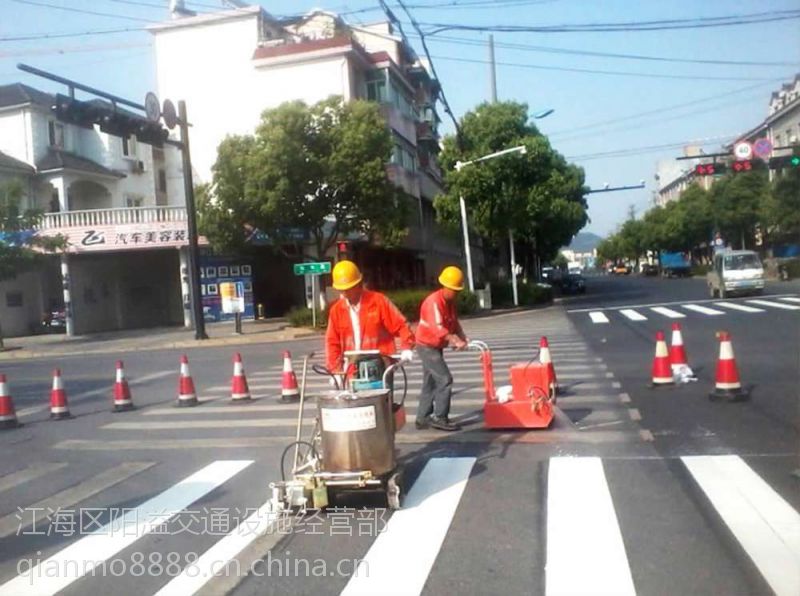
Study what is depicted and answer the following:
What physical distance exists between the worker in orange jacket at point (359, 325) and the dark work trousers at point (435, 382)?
1.73 m

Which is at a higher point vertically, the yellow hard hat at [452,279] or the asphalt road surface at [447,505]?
the yellow hard hat at [452,279]

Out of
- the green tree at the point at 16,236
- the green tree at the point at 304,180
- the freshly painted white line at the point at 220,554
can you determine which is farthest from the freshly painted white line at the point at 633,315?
the freshly painted white line at the point at 220,554

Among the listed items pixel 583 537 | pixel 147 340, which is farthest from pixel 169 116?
pixel 583 537

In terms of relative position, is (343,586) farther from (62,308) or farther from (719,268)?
(62,308)

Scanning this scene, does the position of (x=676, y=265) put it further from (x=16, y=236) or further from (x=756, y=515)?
(x=756, y=515)

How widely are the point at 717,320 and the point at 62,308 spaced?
27.5 metres

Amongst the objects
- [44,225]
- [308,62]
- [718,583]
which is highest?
[308,62]

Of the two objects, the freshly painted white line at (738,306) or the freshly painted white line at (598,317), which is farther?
the freshly painted white line at (598,317)

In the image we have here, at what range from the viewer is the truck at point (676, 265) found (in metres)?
82.8

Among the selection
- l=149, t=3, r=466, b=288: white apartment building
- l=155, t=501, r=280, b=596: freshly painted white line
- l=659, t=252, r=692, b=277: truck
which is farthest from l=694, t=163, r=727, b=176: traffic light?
l=659, t=252, r=692, b=277: truck

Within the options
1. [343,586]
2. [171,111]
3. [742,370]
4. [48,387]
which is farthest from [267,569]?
[171,111]

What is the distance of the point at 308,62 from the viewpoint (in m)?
38.7

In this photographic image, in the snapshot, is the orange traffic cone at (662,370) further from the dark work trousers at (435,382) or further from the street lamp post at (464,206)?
the street lamp post at (464,206)

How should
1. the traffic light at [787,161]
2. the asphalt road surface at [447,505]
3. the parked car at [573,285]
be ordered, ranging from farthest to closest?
the parked car at [573,285]
the traffic light at [787,161]
the asphalt road surface at [447,505]
